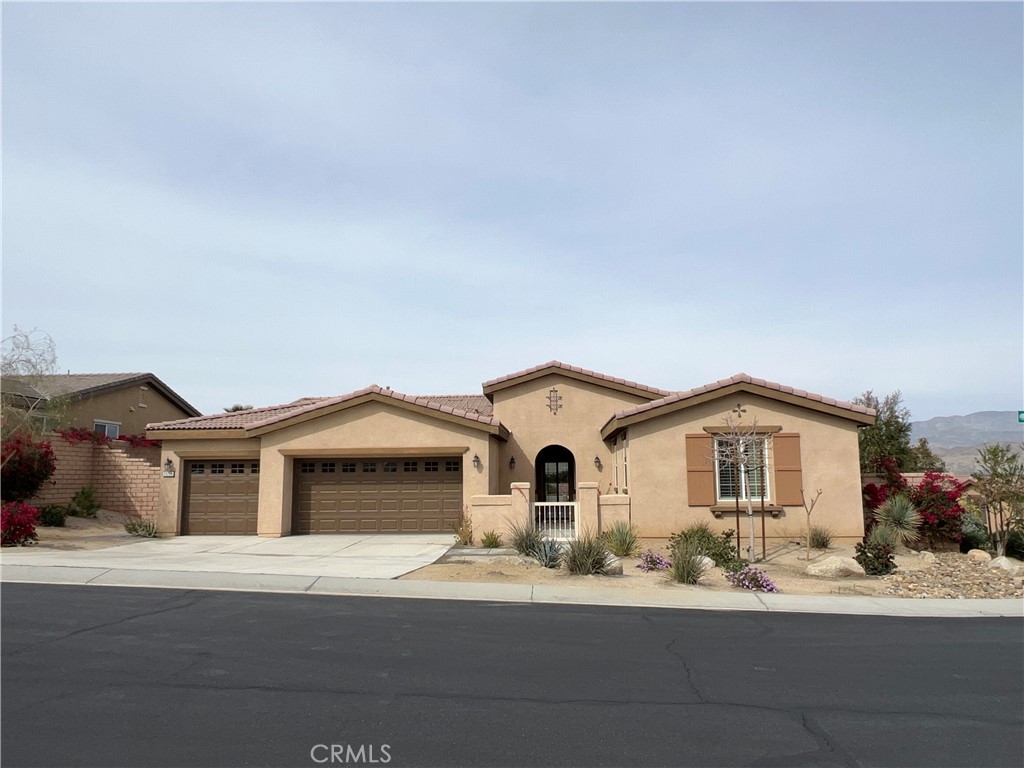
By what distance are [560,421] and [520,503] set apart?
619 centimetres

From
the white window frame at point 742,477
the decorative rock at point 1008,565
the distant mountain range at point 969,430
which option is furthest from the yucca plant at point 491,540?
the distant mountain range at point 969,430

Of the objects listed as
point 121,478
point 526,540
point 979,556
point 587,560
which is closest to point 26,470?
point 121,478

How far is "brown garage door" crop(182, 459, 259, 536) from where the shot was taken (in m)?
22.0

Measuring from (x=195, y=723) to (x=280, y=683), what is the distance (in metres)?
1.14

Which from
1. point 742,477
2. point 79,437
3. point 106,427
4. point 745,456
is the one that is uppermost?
point 106,427

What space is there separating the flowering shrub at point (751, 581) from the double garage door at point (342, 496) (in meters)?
9.41

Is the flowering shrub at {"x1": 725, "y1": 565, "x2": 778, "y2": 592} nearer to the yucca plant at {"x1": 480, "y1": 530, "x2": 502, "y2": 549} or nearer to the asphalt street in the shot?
the asphalt street

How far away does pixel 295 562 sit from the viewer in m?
15.7

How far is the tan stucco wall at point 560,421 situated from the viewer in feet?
80.6

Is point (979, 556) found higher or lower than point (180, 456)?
lower

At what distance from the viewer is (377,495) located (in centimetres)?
2205

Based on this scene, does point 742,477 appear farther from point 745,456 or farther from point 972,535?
point 972,535

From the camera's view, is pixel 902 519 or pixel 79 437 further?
pixel 79 437

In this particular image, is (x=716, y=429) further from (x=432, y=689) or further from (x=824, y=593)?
(x=432, y=689)
